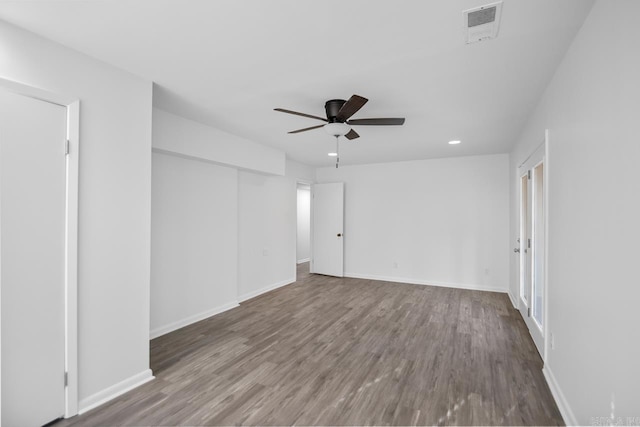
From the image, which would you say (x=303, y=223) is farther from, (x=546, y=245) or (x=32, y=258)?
(x=32, y=258)

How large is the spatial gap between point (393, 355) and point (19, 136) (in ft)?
11.3

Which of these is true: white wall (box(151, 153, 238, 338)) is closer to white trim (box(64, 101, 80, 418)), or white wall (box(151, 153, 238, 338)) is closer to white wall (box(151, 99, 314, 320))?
white wall (box(151, 99, 314, 320))

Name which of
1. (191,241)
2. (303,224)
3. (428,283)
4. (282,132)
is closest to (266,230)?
(191,241)

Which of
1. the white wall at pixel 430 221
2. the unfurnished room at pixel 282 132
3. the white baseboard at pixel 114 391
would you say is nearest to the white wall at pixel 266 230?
the unfurnished room at pixel 282 132

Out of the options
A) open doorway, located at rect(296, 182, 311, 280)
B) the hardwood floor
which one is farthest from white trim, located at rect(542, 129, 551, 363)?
open doorway, located at rect(296, 182, 311, 280)

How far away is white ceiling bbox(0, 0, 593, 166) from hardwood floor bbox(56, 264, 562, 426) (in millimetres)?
2531

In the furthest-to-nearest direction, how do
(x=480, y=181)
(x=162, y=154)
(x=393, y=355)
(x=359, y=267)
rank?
1. (x=359, y=267)
2. (x=480, y=181)
3. (x=162, y=154)
4. (x=393, y=355)

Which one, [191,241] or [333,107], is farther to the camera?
Answer: [191,241]

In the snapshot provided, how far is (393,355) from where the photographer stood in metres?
2.90

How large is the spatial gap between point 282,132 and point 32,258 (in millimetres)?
2859

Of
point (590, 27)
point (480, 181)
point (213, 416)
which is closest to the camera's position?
point (590, 27)

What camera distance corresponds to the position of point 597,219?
150cm

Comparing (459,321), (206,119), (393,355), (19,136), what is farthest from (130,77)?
(459,321)

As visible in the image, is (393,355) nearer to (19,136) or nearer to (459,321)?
(459,321)
